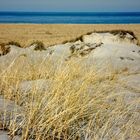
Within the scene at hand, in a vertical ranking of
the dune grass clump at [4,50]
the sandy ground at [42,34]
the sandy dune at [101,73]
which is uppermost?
the sandy dune at [101,73]

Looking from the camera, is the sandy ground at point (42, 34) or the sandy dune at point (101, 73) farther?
the sandy ground at point (42, 34)

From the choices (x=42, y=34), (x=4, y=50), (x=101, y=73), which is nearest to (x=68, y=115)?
(x=101, y=73)

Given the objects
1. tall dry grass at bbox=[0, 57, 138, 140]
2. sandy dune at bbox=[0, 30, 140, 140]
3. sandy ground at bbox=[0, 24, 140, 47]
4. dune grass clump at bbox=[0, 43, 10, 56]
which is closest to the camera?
tall dry grass at bbox=[0, 57, 138, 140]

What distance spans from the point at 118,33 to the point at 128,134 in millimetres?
8627

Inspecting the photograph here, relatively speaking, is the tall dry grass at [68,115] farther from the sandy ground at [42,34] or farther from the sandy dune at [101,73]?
the sandy ground at [42,34]

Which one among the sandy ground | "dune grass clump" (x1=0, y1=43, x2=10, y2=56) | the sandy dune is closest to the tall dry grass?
the sandy dune

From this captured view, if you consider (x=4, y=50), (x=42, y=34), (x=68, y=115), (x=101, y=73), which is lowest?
(x=42, y=34)

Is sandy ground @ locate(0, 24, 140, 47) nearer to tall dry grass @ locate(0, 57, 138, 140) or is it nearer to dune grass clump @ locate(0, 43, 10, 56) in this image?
dune grass clump @ locate(0, 43, 10, 56)

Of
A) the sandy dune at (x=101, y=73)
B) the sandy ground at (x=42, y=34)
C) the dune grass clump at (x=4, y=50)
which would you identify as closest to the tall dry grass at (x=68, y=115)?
the sandy dune at (x=101, y=73)

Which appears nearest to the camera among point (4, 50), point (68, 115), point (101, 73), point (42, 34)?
point (68, 115)

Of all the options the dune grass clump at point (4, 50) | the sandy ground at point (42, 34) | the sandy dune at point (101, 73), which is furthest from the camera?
the sandy ground at point (42, 34)

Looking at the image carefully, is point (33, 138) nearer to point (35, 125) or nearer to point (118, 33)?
point (35, 125)

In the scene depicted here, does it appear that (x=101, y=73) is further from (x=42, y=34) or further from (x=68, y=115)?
(x=42, y=34)

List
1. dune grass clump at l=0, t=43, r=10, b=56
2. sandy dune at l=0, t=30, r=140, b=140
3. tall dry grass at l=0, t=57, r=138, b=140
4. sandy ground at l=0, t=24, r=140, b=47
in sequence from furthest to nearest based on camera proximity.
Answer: sandy ground at l=0, t=24, r=140, b=47 → dune grass clump at l=0, t=43, r=10, b=56 → sandy dune at l=0, t=30, r=140, b=140 → tall dry grass at l=0, t=57, r=138, b=140
